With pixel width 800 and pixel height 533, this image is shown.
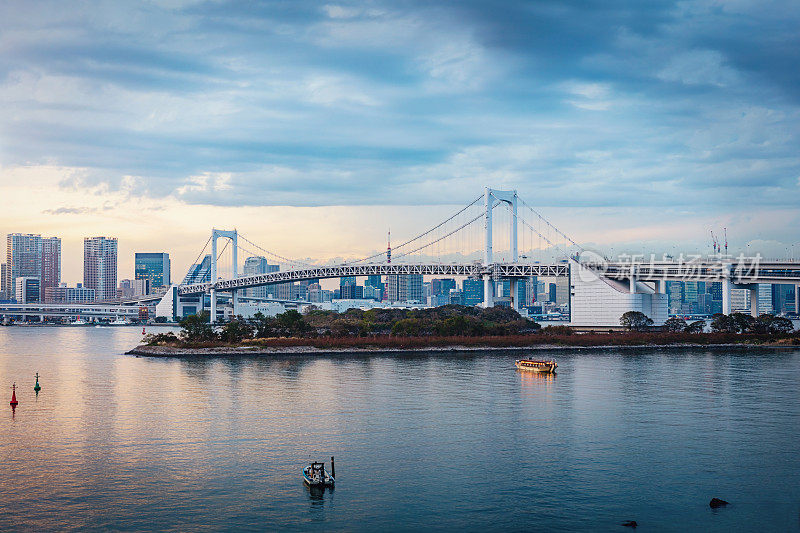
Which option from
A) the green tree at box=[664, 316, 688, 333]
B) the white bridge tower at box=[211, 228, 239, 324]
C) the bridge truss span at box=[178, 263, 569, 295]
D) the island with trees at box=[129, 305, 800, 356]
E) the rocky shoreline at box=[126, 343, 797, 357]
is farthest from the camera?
the white bridge tower at box=[211, 228, 239, 324]

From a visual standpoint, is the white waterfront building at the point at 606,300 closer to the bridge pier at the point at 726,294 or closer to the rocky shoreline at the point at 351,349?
the bridge pier at the point at 726,294

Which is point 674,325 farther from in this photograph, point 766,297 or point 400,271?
point 766,297

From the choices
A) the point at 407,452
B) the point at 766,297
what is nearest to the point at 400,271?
the point at 407,452

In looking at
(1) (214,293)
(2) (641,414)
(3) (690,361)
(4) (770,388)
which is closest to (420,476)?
(2) (641,414)

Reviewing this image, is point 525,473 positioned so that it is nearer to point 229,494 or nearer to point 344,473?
point 344,473

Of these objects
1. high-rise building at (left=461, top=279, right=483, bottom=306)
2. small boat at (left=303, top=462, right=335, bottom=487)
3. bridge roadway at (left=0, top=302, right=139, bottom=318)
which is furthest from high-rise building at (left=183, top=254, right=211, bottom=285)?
small boat at (left=303, top=462, right=335, bottom=487)

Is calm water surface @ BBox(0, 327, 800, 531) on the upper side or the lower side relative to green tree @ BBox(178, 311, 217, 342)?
lower

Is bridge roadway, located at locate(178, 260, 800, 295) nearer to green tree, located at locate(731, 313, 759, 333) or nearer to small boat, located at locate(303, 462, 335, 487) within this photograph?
green tree, located at locate(731, 313, 759, 333)

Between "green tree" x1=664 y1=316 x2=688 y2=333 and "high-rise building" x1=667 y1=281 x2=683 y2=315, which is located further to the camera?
"high-rise building" x1=667 y1=281 x2=683 y2=315
